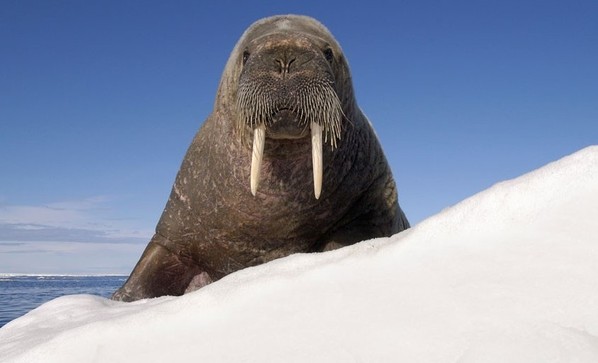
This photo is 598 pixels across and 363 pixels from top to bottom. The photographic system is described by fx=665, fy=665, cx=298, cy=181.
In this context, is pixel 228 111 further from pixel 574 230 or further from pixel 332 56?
pixel 574 230

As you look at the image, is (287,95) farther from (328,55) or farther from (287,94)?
(328,55)

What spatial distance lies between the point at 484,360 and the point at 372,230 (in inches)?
194

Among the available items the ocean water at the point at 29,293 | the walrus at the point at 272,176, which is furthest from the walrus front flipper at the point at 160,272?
the ocean water at the point at 29,293

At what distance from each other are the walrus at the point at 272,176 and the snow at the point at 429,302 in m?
3.28

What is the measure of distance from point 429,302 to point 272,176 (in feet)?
14.6

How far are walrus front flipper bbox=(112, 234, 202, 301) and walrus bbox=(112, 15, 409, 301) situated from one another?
0.01m

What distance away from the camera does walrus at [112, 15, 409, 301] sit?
5.48 m

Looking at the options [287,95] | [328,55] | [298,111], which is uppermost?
[328,55]

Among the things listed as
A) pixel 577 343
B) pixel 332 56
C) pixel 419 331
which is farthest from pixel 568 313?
pixel 332 56

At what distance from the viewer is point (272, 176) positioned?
6.27m

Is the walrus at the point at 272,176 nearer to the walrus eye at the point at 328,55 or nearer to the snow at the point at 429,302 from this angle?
the walrus eye at the point at 328,55

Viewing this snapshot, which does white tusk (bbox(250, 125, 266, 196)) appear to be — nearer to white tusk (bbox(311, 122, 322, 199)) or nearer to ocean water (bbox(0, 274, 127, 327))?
white tusk (bbox(311, 122, 322, 199))

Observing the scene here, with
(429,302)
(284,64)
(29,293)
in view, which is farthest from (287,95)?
(29,293)

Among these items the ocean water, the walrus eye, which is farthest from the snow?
the ocean water
